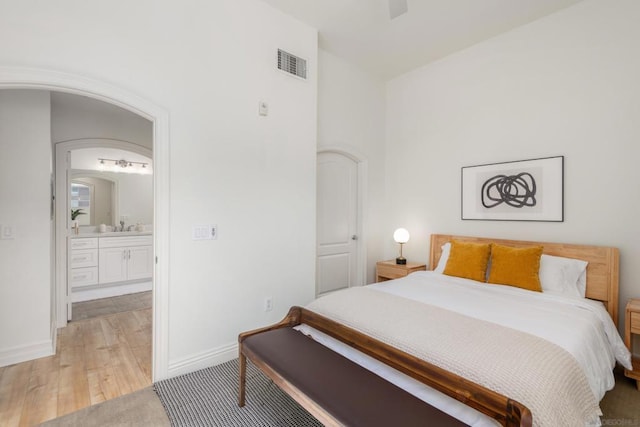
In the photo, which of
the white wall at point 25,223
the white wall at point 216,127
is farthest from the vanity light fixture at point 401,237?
the white wall at point 25,223

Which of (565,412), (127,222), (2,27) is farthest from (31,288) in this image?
(565,412)

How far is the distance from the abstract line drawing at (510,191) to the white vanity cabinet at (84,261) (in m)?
5.57

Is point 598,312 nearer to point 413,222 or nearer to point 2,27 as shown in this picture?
point 413,222

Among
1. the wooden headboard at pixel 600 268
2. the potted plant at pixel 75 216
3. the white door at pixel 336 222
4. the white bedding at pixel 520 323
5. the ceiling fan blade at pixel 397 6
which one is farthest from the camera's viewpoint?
the potted plant at pixel 75 216

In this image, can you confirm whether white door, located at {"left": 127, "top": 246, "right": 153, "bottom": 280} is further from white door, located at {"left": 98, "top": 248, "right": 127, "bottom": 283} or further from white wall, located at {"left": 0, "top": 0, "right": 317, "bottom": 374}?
white wall, located at {"left": 0, "top": 0, "right": 317, "bottom": 374}

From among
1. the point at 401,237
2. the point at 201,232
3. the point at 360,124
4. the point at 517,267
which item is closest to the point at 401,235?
the point at 401,237

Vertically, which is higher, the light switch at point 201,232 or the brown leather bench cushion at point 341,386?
the light switch at point 201,232

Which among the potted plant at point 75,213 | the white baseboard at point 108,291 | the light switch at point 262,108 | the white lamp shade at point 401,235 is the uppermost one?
the light switch at point 262,108

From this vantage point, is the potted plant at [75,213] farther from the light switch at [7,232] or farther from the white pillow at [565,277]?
the white pillow at [565,277]

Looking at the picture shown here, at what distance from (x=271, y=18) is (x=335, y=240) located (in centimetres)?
255

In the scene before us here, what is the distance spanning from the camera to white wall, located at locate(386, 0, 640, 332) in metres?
2.59

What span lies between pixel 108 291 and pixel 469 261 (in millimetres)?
5219

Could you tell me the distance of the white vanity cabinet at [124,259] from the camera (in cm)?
479

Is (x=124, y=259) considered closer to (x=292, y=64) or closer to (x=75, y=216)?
(x=75, y=216)
